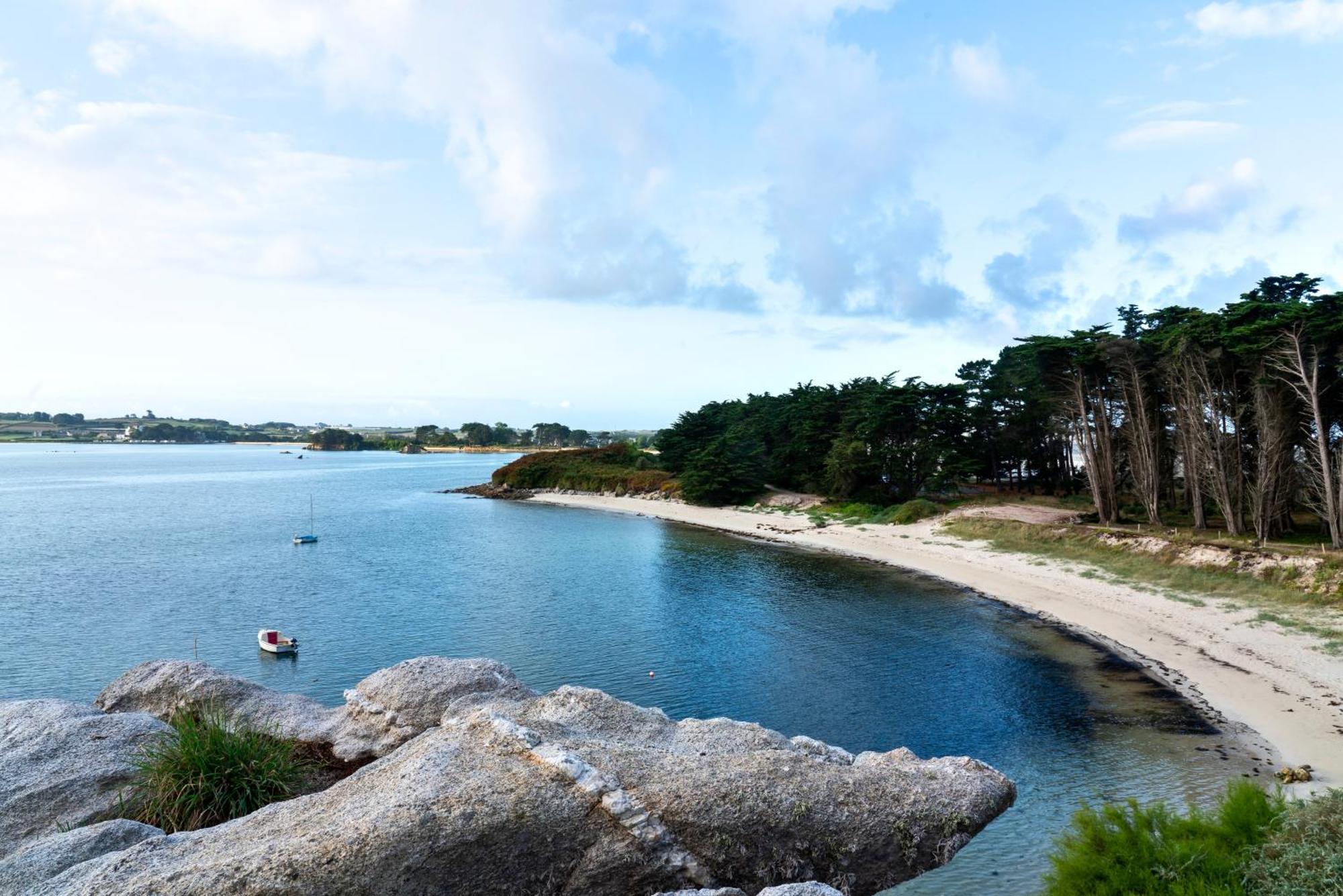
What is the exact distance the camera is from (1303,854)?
24.5 feet

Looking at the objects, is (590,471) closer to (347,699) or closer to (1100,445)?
(1100,445)

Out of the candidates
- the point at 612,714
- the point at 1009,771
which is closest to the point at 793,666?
the point at 1009,771

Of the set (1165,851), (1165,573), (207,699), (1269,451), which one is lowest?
(1165,573)

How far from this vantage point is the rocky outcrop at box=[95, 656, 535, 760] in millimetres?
12938

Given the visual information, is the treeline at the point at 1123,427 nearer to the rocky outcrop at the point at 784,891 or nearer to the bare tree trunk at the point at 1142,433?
the bare tree trunk at the point at 1142,433

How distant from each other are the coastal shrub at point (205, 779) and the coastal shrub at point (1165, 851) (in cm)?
1003

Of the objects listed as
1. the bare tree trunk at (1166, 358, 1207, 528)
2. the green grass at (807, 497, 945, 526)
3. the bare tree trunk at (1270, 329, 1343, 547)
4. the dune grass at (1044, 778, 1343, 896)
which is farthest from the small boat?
the bare tree trunk at (1166, 358, 1207, 528)

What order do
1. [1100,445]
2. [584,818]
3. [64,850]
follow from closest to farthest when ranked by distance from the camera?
[64,850]
[584,818]
[1100,445]

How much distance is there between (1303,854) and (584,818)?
279 inches

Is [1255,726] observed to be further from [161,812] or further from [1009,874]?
[161,812]

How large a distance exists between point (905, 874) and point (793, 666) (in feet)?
48.1

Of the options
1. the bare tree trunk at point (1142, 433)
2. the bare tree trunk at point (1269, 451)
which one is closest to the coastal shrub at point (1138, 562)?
the bare tree trunk at point (1269, 451)

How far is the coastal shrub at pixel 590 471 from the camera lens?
85.4 meters

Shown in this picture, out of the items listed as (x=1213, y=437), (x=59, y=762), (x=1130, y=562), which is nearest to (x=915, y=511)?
(x=1213, y=437)
